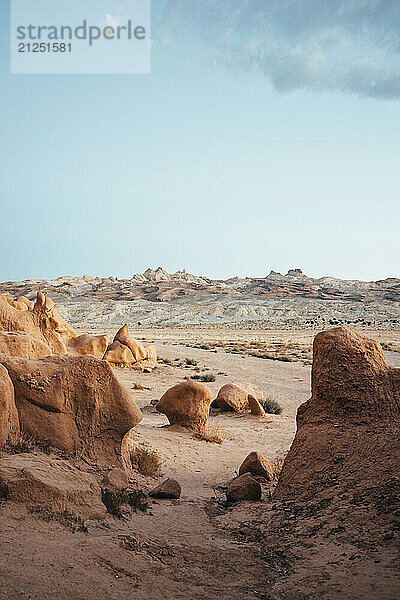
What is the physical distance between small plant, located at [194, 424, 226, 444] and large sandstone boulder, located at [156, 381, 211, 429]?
142 mm

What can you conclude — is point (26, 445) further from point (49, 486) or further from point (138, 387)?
point (138, 387)

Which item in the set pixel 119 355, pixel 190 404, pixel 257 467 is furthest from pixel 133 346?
pixel 257 467

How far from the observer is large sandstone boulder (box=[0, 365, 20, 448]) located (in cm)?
658

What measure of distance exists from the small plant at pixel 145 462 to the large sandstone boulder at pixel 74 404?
3.39 ft

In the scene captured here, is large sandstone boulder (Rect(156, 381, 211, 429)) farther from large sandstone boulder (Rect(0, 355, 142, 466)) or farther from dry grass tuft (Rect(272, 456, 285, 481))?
large sandstone boulder (Rect(0, 355, 142, 466))

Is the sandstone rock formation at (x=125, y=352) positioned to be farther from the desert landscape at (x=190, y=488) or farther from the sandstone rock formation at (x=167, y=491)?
the sandstone rock formation at (x=167, y=491)

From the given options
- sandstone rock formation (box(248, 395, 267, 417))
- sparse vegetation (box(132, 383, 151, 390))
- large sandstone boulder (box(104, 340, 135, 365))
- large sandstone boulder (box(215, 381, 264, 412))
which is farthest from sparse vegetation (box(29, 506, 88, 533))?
large sandstone boulder (box(104, 340, 135, 365))

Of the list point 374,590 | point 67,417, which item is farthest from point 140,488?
point 374,590

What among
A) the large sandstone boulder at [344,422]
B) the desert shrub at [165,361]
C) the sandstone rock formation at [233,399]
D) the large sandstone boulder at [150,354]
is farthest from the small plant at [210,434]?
the desert shrub at [165,361]

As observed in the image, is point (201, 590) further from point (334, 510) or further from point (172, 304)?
point (172, 304)

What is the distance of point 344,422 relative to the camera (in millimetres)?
7602

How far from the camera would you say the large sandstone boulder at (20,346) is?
9323 mm

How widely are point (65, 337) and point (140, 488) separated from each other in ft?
→ 48.5

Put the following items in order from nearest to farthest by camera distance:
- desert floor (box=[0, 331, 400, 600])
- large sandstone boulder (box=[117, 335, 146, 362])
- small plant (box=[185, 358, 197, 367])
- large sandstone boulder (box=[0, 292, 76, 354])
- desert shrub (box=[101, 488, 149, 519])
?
desert floor (box=[0, 331, 400, 600]) < desert shrub (box=[101, 488, 149, 519]) < large sandstone boulder (box=[0, 292, 76, 354]) < large sandstone boulder (box=[117, 335, 146, 362]) < small plant (box=[185, 358, 197, 367])
